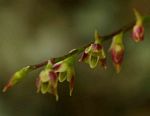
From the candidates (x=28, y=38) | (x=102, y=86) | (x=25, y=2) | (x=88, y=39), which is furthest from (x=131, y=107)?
(x=25, y=2)

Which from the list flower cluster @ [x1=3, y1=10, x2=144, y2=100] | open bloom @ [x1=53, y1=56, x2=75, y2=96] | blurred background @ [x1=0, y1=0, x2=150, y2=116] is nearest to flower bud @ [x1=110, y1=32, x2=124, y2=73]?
flower cluster @ [x1=3, y1=10, x2=144, y2=100]

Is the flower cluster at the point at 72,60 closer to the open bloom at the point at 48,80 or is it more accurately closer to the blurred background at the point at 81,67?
the open bloom at the point at 48,80

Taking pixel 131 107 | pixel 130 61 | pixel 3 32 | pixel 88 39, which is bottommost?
pixel 131 107

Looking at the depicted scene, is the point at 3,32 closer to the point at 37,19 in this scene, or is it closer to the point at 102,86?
the point at 37,19

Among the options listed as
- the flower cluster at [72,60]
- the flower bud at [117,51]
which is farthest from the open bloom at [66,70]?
the flower bud at [117,51]

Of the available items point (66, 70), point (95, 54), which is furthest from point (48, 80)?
point (95, 54)

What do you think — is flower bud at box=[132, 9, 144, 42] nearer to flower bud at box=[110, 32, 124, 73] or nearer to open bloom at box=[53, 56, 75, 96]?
flower bud at box=[110, 32, 124, 73]
